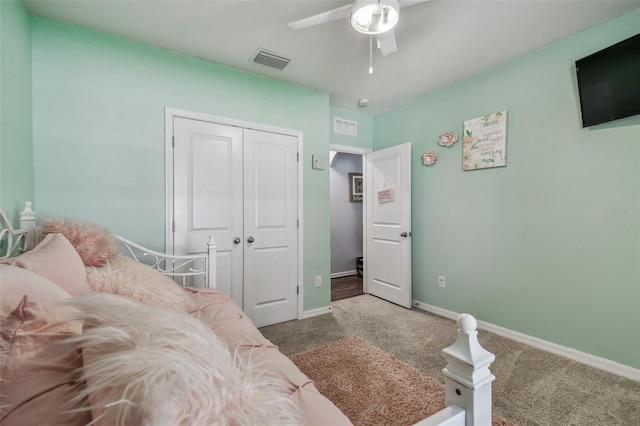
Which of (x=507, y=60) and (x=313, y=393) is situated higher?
(x=507, y=60)

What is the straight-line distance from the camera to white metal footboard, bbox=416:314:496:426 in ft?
2.18

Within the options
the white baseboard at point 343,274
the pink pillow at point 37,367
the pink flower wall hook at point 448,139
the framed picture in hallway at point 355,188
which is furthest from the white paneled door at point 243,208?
the framed picture in hallway at point 355,188

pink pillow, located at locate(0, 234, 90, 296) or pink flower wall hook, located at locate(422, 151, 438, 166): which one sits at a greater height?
pink flower wall hook, located at locate(422, 151, 438, 166)

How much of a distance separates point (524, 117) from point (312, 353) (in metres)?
2.82

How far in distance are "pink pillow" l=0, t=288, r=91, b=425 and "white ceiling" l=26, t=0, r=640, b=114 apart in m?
2.10

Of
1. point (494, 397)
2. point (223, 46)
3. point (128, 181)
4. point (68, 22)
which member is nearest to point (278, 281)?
point (128, 181)

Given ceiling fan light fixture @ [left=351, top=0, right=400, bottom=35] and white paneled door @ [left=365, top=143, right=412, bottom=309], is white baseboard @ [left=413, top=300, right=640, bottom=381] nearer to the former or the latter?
white paneled door @ [left=365, top=143, right=412, bottom=309]

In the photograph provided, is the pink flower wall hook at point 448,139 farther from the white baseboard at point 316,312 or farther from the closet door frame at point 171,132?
the white baseboard at point 316,312

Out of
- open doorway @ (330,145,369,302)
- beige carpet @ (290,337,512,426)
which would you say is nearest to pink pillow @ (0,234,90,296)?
beige carpet @ (290,337,512,426)

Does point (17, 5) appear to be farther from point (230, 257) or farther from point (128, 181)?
point (230, 257)

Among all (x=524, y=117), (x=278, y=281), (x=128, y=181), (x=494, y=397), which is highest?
(x=524, y=117)

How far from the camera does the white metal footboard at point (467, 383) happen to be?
2.18 feet

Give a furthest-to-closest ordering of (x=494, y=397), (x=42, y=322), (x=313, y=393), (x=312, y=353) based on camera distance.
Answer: (x=312, y=353)
(x=494, y=397)
(x=313, y=393)
(x=42, y=322)

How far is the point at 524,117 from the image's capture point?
2465 millimetres
